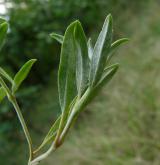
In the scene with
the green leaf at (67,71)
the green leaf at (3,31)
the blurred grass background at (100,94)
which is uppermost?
the green leaf at (3,31)

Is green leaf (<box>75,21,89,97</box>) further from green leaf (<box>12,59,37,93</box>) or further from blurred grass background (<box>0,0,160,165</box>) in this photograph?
blurred grass background (<box>0,0,160,165</box>)

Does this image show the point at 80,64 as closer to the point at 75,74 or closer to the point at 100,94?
the point at 75,74

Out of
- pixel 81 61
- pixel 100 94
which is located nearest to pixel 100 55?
pixel 81 61

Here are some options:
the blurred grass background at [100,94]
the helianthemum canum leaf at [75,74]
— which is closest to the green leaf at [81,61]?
the helianthemum canum leaf at [75,74]

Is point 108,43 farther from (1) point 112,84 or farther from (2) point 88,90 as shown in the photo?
(1) point 112,84

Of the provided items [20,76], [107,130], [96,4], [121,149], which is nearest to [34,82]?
[96,4]

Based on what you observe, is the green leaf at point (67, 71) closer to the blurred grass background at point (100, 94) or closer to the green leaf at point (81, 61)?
the green leaf at point (81, 61)

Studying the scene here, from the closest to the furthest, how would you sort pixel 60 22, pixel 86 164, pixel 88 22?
pixel 86 164
pixel 60 22
pixel 88 22
